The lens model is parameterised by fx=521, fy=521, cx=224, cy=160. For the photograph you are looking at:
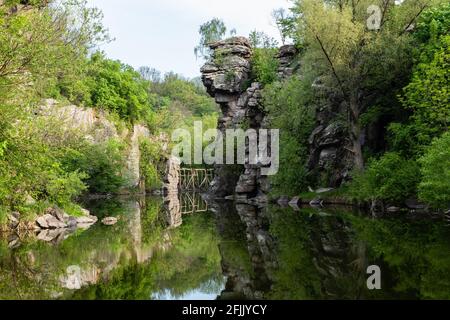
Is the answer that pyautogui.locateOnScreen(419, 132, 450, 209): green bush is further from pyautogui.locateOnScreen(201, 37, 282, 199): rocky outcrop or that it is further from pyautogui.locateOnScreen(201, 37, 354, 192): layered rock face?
pyautogui.locateOnScreen(201, 37, 282, 199): rocky outcrop

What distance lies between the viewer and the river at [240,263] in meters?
7.86

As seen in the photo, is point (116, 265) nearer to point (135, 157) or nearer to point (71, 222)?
point (71, 222)

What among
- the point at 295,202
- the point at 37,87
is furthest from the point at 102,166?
the point at 37,87

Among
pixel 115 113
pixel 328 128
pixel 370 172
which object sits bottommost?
pixel 370 172

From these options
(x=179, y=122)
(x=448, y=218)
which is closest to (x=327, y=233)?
(x=448, y=218)

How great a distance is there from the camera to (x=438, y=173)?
1870 cm

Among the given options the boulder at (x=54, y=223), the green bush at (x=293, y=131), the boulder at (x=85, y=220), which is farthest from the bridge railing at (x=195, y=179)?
the boulder at (x=54, y=223)

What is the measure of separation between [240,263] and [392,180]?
14.1 metres

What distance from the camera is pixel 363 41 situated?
1133 inches

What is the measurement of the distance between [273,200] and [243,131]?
33.4 feet

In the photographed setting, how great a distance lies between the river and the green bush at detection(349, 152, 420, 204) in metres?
4.92

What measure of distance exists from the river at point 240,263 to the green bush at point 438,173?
1330 mm

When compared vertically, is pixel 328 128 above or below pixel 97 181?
above

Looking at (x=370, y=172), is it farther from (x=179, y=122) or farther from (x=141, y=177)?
(x=179, y=122)
